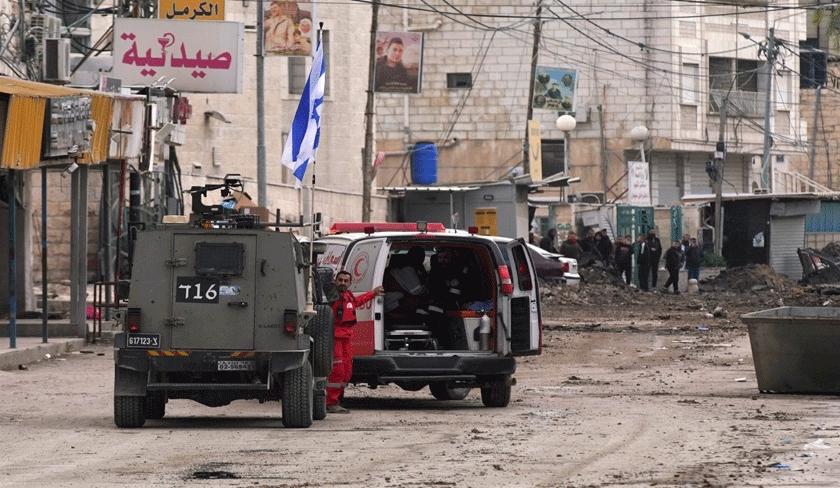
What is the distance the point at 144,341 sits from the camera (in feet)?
50.0

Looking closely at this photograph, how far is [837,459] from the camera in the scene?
1273 cm

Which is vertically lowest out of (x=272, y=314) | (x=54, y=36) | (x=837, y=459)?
(x=837, y=459)

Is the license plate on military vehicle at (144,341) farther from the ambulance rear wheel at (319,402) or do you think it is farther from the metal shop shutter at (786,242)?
the metal shop shutter at (786,242)

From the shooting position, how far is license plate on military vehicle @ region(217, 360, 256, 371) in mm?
15195

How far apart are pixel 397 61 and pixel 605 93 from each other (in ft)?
76.4

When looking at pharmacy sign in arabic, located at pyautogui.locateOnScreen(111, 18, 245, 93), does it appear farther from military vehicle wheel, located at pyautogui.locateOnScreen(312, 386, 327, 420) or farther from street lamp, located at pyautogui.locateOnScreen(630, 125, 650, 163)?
street lamp, located at pyautogui.locateOnScreen(630, 125, 650, 163)

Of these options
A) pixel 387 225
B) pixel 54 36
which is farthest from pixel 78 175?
pixel 387 225

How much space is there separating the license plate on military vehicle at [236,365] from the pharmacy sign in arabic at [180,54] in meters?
16.8

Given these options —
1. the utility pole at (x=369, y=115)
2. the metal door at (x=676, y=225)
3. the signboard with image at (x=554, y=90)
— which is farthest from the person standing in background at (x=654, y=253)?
the metal door at (x=676, y=225)

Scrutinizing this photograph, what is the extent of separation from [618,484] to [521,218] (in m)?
41.3

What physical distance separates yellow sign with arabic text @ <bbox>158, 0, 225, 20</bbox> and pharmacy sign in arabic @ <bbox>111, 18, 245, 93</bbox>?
96 centimetres

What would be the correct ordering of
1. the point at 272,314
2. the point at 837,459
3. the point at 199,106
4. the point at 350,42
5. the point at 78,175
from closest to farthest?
the point at 837,459, the point at 272,314, the point at 78,175, the point at 199,106, the point at 350,42

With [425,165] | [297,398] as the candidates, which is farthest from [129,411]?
[425,165]

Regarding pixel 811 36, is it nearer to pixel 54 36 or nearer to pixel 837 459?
pixel 54 36
